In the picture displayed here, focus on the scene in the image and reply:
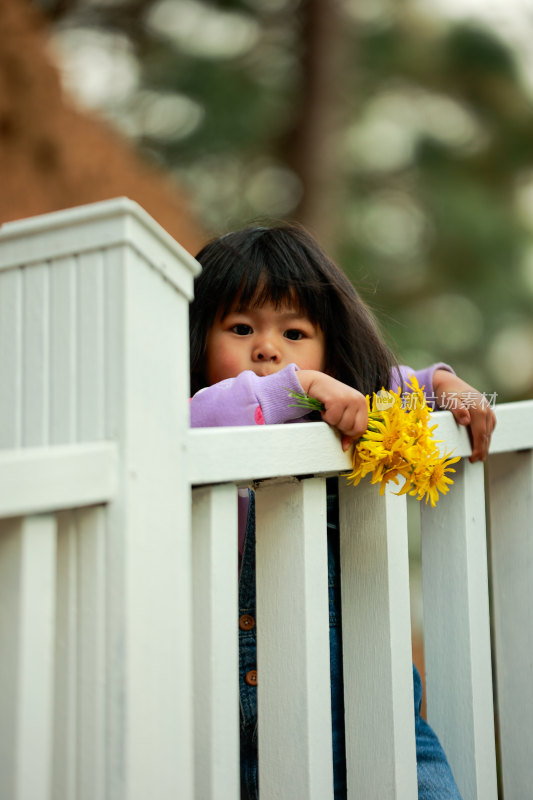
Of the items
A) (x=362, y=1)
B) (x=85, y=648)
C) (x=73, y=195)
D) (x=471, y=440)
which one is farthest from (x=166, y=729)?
(x=362, y=1)

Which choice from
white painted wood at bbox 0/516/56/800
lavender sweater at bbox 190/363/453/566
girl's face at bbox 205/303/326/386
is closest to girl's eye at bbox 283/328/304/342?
girl's face at bbox 205/303/326/386

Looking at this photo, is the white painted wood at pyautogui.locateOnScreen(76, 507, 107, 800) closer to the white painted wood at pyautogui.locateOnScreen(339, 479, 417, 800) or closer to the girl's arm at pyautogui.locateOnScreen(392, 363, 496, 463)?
the white painted wood at pyautogui.locateOnScreen(339, 479, 417, 800)

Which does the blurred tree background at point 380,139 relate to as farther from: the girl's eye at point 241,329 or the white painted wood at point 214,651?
the white painted wood at point 214,651

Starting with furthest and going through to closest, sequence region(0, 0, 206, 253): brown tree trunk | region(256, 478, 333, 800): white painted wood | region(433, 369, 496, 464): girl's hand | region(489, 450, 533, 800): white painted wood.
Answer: region(0, 0, 206, 253): brown tree trunk, region(489, 450, 533, 800): white painted wood, region(433, 369, 496, 464): girl's hand, region(256, 478, 333, 800): white painted wood

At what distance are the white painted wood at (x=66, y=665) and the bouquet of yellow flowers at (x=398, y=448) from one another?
38cm

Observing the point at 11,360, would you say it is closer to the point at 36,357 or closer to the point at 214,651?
the point at 36,357

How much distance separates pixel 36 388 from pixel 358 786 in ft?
2.18

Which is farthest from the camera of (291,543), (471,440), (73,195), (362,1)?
(362,1)

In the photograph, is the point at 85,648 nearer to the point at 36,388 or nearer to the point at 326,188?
the point at 36,388

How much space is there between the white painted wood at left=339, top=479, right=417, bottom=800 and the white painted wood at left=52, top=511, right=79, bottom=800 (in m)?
0.44

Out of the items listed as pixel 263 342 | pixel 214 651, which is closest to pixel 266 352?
pixel 263 342

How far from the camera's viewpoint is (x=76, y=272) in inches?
28.4

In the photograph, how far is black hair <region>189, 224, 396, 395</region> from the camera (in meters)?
1.40

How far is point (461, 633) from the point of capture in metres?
1.19
